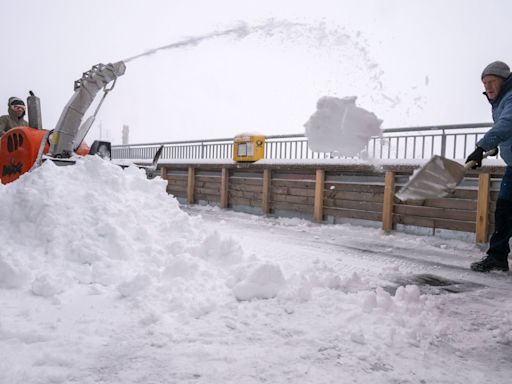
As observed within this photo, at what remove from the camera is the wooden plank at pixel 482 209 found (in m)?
5.71

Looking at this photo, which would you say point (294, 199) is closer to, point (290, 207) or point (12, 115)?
point (290, 207)

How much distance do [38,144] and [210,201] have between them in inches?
247

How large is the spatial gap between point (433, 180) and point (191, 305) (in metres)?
2.15

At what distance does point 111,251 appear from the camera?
3.31 meters

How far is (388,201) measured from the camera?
690 cm

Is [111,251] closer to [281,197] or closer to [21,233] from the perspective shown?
[21,233]

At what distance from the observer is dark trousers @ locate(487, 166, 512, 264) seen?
4199 mm

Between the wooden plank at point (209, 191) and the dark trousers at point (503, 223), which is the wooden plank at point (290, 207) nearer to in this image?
the wooden plank at point (209, 191)

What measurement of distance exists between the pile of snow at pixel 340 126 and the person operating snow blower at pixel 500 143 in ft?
3.53

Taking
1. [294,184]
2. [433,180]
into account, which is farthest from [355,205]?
[433,180]

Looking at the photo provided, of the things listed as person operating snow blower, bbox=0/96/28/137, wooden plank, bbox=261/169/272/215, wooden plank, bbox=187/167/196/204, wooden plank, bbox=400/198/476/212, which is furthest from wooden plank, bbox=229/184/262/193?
person operating snow blower, bbox=0/96/28/137

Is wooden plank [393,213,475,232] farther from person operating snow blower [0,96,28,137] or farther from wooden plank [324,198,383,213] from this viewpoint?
person operating snow blower [0,96,28,137]

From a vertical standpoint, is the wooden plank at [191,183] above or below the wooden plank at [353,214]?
above

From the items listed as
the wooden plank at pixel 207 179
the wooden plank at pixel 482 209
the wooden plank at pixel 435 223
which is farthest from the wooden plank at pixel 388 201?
the wooden plank at pixel 207 179
